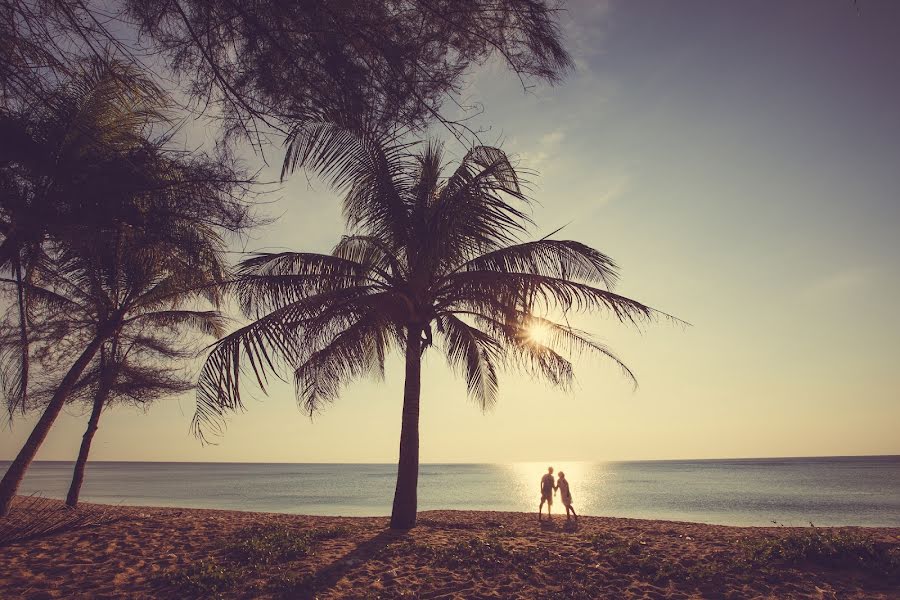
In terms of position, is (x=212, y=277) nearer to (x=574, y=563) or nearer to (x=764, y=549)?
(x=574, y=563)

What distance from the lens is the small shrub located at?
562 cm

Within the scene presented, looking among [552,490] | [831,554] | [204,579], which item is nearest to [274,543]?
[204,579]

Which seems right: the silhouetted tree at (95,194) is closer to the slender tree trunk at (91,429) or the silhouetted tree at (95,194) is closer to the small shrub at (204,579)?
the small shrub at (204,579)

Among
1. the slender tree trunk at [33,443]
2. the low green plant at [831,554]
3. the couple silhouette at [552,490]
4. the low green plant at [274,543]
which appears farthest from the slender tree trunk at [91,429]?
the low green plant at [831,554]

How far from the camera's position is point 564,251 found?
326 inches

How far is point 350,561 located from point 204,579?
6.15ft

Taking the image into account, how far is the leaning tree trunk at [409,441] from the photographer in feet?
29.8

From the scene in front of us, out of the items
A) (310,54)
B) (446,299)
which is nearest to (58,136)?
(310,54)

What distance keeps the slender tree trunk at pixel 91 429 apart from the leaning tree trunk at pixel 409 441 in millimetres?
8770

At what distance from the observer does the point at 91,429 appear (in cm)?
1338

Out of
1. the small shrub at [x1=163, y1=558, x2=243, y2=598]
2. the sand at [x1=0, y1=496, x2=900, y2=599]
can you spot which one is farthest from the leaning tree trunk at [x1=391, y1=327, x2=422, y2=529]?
the small shrub at [x1=163, y1=558, x2=243, y2=598]

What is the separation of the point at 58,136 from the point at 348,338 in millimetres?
5035

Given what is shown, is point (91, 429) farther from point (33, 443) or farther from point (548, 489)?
point (548, 489)

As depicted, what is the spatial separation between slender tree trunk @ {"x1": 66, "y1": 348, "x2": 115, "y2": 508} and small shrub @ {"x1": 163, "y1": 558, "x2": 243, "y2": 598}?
8.53 m
